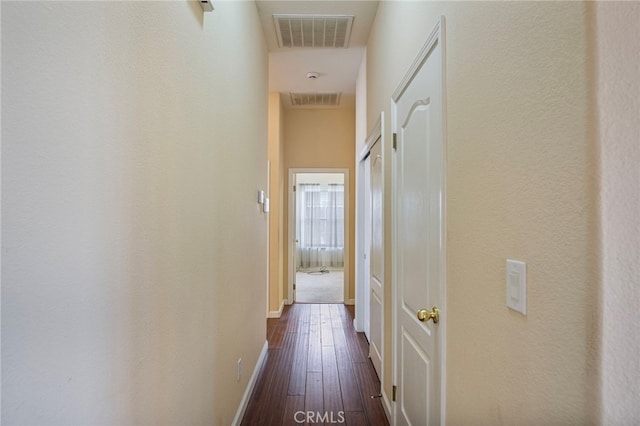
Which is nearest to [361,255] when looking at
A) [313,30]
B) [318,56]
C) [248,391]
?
[248,391]

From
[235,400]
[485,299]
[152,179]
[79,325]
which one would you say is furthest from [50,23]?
[235,400]

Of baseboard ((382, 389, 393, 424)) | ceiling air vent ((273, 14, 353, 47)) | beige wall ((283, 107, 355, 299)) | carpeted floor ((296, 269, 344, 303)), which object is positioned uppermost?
ceiling air vent ((273, 14, 353, 47))

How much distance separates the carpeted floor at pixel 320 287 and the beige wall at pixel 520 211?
4285 mm

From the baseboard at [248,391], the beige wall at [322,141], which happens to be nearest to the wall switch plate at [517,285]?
the baseboard at [248,391]

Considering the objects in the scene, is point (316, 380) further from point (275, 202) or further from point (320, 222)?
point (320, 222)

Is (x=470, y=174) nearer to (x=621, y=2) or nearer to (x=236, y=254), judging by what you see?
(x=621, y=2)

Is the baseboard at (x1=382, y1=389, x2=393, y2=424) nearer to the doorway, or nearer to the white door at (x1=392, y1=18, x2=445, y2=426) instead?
the white door at (x1=392, y1=18, x2=445, y2=426)

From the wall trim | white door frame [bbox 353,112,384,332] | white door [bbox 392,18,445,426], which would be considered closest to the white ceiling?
white door frame [bbox 353,112,384,332]

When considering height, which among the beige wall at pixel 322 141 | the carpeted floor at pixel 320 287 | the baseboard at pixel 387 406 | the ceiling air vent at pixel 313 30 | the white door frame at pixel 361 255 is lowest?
the carpeted floor at pixel 320 287

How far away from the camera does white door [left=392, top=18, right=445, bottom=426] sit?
1220 millimetres

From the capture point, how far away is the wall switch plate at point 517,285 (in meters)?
0.71

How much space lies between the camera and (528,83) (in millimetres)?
694

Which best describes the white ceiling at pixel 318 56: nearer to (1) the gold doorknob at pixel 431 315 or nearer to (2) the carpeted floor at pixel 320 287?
(1) the gold doorknob at pixel 431 315

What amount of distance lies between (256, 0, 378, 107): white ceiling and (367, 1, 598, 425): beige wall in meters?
1.59
